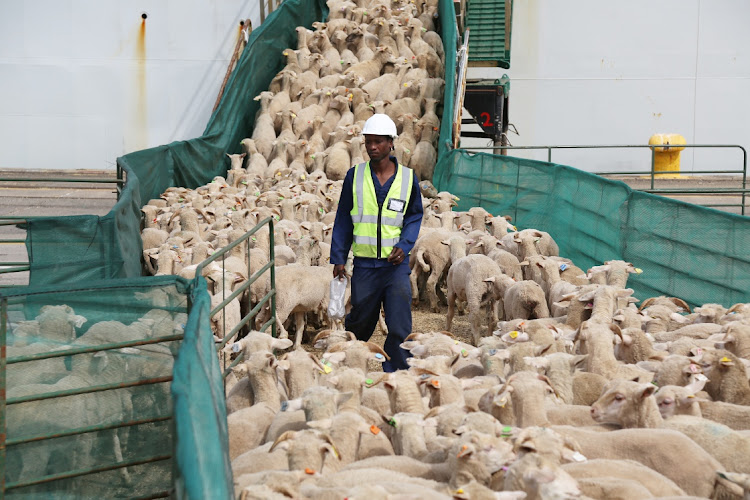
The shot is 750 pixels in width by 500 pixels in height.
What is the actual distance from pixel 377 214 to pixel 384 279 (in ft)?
1.65

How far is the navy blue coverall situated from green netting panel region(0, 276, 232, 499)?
2.35 metres

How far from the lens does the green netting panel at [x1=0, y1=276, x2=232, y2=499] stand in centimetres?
410

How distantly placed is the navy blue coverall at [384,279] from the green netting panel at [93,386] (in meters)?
2.35

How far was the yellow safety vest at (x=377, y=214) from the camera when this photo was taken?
6621mm

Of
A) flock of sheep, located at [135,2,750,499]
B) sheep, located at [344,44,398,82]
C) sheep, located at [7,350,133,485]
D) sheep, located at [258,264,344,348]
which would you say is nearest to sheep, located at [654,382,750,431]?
flock of sheep, located at [135,2,750,499]

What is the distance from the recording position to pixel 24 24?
22719 millimetres

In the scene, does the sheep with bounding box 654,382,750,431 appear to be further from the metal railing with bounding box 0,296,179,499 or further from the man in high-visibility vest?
the metal railing with bounding box 0,296,179,499

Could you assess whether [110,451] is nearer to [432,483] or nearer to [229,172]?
[432,483]

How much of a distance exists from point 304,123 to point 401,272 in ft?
35.5

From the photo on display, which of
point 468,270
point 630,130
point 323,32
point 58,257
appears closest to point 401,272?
point 468,270

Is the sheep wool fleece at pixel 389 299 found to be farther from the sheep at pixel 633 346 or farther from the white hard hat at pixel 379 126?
the sheep at pixel 633 346

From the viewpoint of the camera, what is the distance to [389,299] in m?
6.67

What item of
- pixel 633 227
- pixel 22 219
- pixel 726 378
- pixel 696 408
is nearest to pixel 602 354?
pixel 726 378

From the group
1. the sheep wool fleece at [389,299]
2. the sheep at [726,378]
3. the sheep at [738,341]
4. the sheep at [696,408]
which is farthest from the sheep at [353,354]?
the sheep at [738,341]
